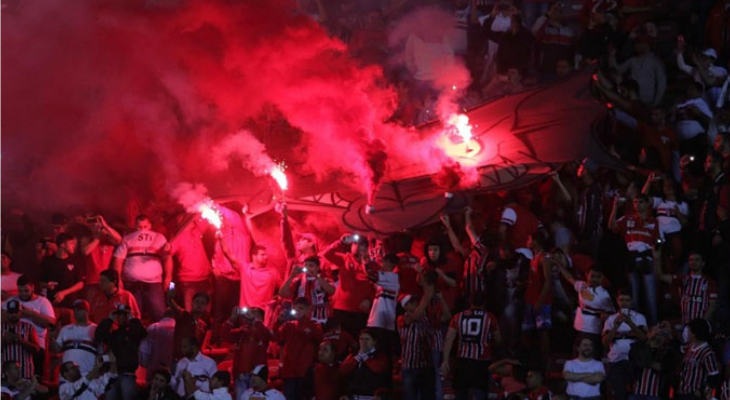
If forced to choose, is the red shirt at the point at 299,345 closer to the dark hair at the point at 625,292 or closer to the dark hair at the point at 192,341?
the dark hair at the point at 192,341

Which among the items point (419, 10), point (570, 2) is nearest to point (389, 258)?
point (419, 10)

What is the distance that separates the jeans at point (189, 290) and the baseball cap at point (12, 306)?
192cm

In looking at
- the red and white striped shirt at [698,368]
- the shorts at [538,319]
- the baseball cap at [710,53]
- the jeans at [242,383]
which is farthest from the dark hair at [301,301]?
the baseball cap at [710,53]

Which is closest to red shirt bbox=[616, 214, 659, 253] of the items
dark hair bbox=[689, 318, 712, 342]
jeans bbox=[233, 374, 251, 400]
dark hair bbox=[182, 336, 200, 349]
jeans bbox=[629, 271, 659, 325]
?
jeans bbox=[629, 271, 659, 325]

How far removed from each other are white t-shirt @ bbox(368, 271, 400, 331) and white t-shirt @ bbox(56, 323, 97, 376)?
2.74 meters

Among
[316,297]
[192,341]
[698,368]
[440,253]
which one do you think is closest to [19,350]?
[192,341]

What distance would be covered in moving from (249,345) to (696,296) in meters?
4.42

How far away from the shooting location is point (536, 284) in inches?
481

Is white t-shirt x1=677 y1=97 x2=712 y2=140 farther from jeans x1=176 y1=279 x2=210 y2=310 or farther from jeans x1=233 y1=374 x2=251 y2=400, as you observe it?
jeans x1=233 y1=374 x2=251 y2=400

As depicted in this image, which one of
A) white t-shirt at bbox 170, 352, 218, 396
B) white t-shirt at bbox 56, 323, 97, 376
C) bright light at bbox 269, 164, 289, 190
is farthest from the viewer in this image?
bright light at bbox 269, 164, 289, 190

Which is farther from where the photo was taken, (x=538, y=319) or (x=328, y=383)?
(x=538, y=319)

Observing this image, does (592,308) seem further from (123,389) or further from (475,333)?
(123,389)

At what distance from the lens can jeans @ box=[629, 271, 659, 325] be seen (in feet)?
41.0

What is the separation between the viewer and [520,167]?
44.9 ft
